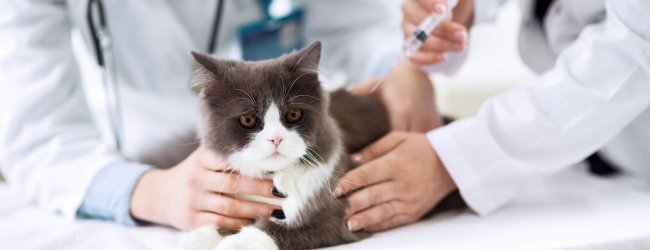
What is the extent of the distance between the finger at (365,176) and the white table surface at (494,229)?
102 millimetres

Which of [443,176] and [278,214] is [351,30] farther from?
[278,214]

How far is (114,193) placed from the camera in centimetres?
111

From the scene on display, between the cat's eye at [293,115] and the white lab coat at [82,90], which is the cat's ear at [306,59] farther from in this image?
the white lab coat at [82,90]

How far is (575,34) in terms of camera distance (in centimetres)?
133

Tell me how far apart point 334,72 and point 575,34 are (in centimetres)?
72

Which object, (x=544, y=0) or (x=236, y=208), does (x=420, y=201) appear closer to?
(x=236, y=208)

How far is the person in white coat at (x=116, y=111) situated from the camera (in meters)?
1.04

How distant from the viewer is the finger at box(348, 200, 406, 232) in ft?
3.26

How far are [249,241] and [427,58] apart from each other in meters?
0.68

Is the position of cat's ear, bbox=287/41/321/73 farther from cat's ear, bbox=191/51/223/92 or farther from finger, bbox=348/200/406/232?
finger, bbox=348/200/406/232

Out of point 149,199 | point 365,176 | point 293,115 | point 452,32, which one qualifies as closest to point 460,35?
point 452,32

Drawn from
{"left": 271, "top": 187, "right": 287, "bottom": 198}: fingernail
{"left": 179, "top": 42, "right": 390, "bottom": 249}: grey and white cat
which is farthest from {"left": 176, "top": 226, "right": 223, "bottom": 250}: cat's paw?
{"left": 271, "top": 187, "right": 287, "bottom": 198}: fingernail

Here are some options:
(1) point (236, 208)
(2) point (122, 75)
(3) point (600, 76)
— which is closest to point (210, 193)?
(1) point (236, 208)

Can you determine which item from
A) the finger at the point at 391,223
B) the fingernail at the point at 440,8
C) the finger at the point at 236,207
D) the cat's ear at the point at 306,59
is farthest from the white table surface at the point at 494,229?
the fingernail at the point at 440,8
